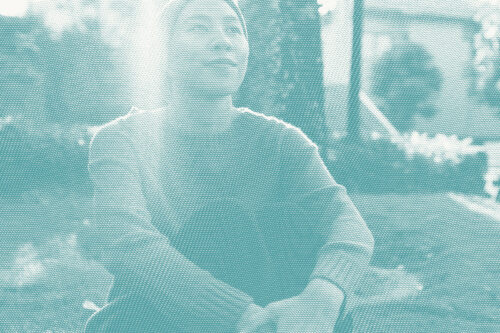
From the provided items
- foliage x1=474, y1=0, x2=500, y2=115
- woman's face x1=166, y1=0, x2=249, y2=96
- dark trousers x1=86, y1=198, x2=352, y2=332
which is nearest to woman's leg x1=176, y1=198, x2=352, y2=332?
dark trousers x1=86, y1=198, x2=352, y2=332

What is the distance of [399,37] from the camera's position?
5.79 ft

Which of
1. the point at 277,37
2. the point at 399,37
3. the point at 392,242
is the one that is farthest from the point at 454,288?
the point at 277,37

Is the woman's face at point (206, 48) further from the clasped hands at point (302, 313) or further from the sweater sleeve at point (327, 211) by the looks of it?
the clasped hands at point (302, 313)

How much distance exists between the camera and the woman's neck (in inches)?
61.5

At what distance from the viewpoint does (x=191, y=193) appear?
1.58 metres

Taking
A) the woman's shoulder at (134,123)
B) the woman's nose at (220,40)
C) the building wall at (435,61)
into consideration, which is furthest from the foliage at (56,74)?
the building wall at (435,61)

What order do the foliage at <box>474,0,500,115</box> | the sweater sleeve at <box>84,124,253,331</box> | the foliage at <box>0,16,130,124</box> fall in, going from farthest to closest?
the foliage at <box>474,0,500,115</box> → the foliage at <box>0,16,130,124</box> → the sweater sleeve at <box>84,124,253,331</box>

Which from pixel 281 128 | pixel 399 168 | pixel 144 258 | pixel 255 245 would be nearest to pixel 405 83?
pixel 399 168

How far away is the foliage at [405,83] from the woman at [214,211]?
323mm

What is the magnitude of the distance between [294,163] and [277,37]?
426 mm

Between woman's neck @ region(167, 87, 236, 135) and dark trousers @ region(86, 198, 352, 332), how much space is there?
0.74ft

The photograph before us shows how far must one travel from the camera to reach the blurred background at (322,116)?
171 cm

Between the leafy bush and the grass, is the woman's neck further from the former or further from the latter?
the grass

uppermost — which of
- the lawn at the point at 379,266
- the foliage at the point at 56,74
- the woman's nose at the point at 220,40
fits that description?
the woman's nose at the point at 220,40
